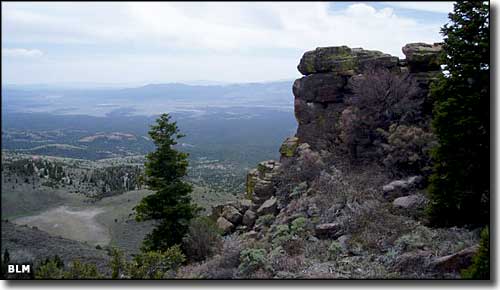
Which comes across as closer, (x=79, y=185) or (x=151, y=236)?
(x=151, y=236)

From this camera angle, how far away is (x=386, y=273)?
7.44 meters

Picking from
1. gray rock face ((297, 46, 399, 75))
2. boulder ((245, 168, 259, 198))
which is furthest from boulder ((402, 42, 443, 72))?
boulder ((245, 168, 259, 198))

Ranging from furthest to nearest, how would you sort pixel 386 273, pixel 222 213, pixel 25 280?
pixel 222 213 < pixel 386 273 < pixel 25 280

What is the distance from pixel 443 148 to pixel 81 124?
162 ft

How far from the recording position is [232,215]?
49.6ft

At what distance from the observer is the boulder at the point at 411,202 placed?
9.98 m

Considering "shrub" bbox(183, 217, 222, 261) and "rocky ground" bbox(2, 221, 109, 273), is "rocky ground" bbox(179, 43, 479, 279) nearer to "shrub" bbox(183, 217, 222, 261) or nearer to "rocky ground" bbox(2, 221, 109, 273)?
"shrub" bbox(183, 217, 222, 261)

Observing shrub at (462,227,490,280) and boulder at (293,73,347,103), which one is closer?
shrub at (462,227,490,280)

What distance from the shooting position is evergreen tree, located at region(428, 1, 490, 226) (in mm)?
8273

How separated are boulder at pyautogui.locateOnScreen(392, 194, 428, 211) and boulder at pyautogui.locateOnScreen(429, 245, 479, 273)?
9.32ft

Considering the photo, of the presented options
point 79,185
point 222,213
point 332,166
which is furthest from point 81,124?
point 332,166

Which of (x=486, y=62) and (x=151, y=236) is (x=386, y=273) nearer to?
(x=486, y=62)

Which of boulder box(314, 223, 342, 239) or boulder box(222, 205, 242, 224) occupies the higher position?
boulder box(314, 223, 342, 239)

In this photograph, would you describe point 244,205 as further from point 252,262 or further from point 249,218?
point 252,262
